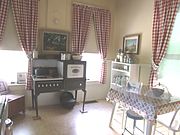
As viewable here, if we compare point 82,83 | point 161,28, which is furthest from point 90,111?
point 161,28

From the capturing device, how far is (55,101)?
14.7 feet

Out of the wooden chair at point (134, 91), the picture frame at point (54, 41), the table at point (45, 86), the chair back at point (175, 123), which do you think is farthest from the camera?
the picture frame at point (54, 41)

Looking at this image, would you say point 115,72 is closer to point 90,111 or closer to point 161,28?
point 90,111

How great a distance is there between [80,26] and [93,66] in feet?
4.07

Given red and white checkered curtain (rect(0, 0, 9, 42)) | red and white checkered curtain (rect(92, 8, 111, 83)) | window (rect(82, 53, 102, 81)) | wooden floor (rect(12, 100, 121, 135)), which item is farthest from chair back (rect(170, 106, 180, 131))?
red and white checkered curtain (rect(0, 0, 9, 42))

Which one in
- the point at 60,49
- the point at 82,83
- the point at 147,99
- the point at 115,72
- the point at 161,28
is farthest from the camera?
the point at 115,72

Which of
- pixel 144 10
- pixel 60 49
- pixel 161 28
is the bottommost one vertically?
pixel 60 49

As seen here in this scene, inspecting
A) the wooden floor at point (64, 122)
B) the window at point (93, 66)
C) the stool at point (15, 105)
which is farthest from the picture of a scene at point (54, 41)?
the wooden floor at point (64, 122)

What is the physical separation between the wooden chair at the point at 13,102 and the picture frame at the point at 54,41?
1.22 metres

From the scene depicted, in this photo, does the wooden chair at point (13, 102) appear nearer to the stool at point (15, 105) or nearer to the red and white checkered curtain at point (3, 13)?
the stool at point (15, 105)

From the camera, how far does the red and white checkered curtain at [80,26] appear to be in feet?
14.6

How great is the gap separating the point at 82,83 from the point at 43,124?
4.16ft

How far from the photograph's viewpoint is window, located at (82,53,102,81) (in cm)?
494

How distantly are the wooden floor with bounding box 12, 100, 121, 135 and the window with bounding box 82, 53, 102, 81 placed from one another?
103 centimetres
